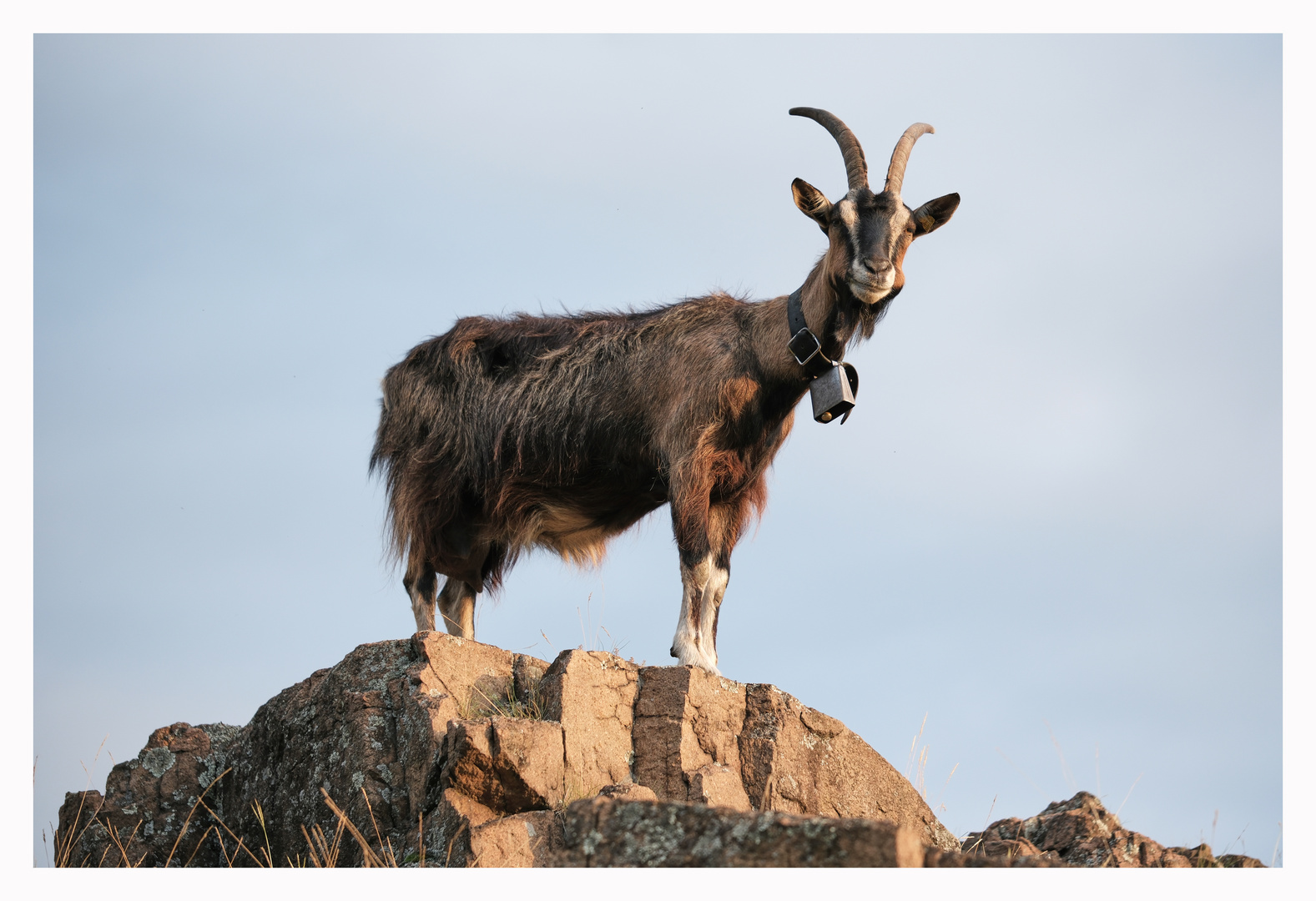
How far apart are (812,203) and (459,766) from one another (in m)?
3.83

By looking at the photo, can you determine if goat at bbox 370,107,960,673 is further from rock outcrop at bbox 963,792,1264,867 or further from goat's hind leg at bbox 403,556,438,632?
rock outcrop at bbox 963,792,1264,867

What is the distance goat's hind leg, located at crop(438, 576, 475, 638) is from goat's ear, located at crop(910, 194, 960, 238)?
4.02 meters

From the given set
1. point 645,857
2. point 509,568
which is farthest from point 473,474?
point 645,857

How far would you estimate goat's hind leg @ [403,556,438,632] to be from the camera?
882 cm

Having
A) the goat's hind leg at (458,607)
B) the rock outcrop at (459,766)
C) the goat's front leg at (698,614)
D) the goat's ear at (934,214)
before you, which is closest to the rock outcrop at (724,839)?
the rock outcrop at (459,766)

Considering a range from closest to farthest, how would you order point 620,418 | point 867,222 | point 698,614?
point 867,222 → point 698,614 → point 620,418

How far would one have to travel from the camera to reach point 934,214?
7.46m

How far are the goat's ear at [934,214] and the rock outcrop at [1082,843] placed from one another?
328 cm

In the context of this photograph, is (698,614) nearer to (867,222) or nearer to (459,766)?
(459,766)

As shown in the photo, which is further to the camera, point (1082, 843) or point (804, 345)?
point (804, 345)

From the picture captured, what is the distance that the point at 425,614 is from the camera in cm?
883

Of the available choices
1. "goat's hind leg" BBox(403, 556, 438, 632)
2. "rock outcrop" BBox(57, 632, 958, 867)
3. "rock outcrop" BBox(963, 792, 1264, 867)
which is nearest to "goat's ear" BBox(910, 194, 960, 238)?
"rock outcrop" BBox(57, 632, 958, 867)

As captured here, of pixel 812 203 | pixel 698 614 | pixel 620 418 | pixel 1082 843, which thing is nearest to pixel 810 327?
pixel 812 203

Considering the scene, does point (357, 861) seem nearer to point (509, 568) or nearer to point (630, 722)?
point (630, 722)
